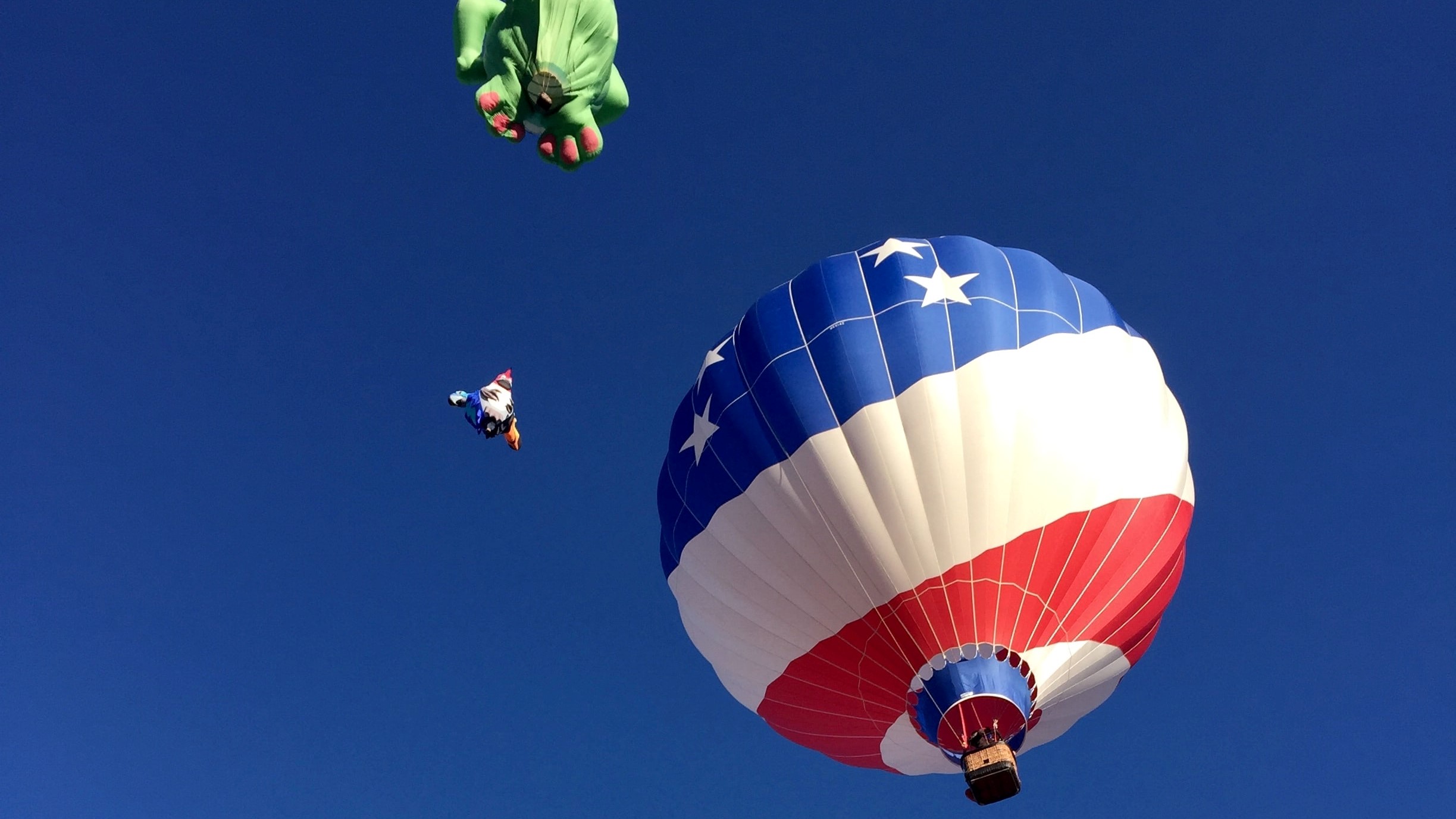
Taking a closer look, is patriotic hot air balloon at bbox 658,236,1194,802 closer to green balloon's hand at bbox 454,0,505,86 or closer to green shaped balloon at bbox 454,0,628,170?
green shaped balloon at bbox 454,0,628,170

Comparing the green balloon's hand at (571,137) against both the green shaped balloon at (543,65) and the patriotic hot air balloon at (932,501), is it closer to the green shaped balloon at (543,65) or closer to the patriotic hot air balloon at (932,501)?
the green shaped balloon at (543,65)

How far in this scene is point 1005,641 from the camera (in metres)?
9.29

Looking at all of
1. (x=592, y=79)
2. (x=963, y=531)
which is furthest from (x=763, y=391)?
(x=592, y=79)

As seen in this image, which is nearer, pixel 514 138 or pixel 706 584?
pixel 514 138

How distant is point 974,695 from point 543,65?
17.4 feet

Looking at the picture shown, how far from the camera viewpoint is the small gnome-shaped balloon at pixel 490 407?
9305 millimetres

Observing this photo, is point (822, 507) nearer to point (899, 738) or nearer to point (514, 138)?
point (899, 738)

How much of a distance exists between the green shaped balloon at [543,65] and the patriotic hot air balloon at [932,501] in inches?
129

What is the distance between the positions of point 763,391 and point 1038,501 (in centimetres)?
234

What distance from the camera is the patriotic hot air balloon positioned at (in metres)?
9.38

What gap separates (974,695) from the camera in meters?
9.14

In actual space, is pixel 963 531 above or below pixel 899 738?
above

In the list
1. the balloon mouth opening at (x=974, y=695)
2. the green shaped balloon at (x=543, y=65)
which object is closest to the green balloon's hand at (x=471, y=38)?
the green shaped balloon at (x=543, y=65)

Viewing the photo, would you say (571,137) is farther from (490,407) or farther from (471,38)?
(490,407)
